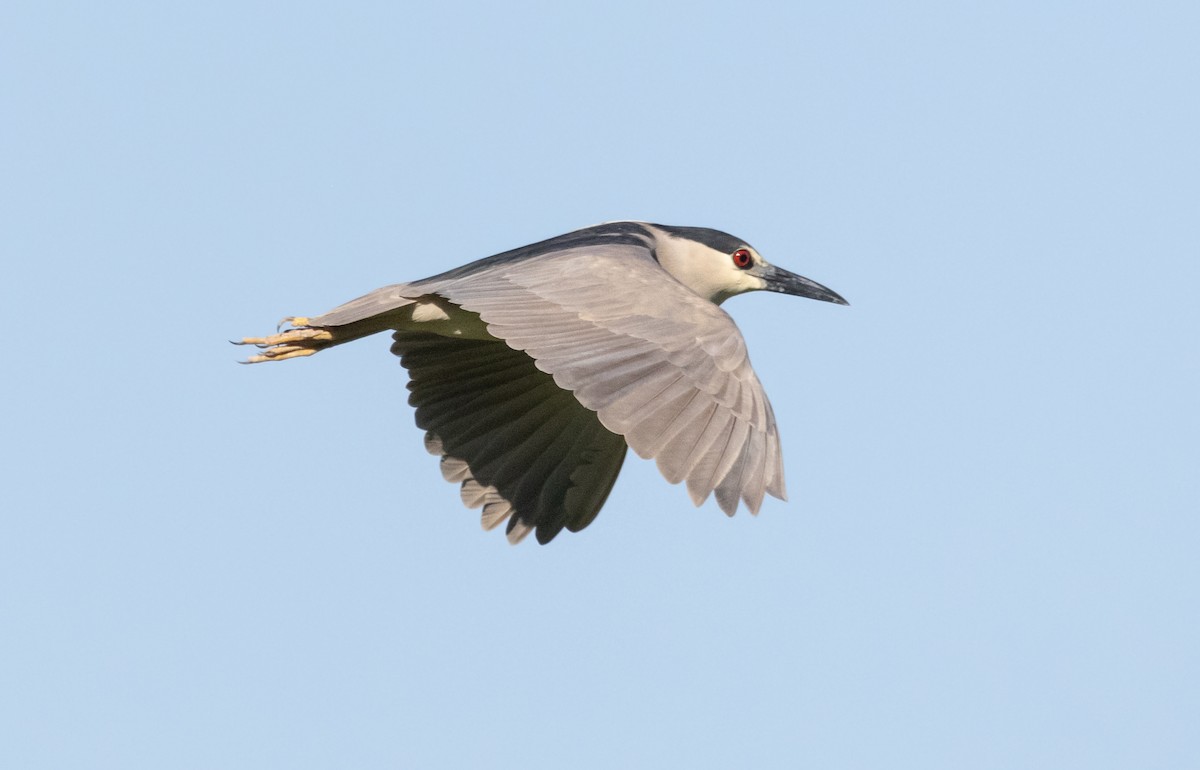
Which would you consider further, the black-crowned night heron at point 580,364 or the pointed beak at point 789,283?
the pointed beak at point 789,283

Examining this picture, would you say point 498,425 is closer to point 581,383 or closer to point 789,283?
point 789,283

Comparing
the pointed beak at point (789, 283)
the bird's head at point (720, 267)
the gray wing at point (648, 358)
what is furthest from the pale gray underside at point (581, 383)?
the pointed beak at point (789, 283)

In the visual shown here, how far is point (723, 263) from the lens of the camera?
826 centimetres

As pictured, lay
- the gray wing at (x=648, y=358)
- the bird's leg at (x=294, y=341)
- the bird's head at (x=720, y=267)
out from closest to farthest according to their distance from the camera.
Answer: the gray wing at (x=648, y=358) → the bird's leg at (x=294, y=341) → the bird's head at (x=720, y=267)

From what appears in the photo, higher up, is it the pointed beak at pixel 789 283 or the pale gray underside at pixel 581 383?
the pointed beak at pixel 789 283

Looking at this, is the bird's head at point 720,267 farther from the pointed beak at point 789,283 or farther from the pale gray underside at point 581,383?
the pale gray underside at point 581,383

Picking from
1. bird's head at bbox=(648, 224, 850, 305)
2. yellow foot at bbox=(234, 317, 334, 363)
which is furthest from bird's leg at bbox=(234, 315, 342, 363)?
bird's head at bbox=(648, 224, 850, 305)

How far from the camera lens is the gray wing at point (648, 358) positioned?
17.3ft

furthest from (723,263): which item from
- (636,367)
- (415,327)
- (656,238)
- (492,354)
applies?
(636,367)

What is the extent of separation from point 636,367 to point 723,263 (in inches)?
110

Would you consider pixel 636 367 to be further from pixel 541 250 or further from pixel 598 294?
pixel 541 250

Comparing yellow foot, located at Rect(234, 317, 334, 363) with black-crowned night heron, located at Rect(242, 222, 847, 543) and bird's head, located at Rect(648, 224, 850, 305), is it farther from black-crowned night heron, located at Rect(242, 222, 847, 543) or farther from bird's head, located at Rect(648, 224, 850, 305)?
bird's head, located at Rect(648, 224, 850, 305)

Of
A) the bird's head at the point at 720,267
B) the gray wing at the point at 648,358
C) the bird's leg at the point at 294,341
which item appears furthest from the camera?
the bird's head at the point at 720,267

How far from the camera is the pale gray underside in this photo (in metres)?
5.32
